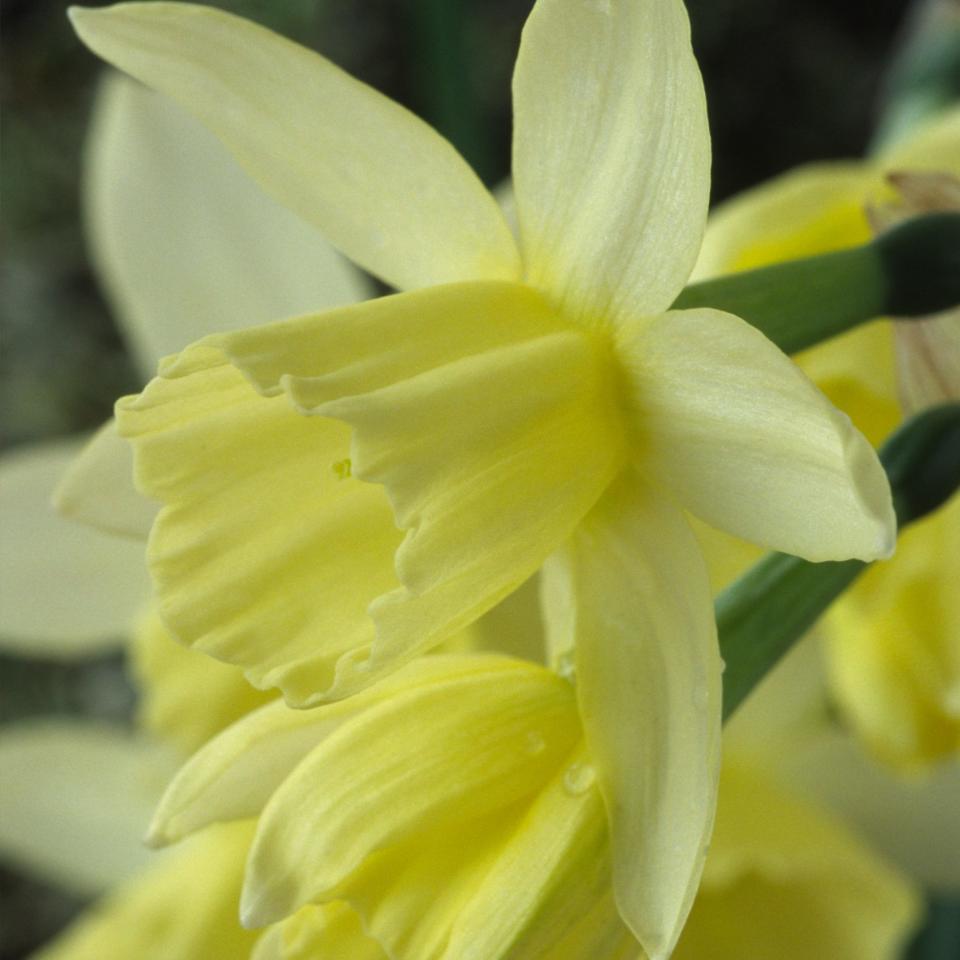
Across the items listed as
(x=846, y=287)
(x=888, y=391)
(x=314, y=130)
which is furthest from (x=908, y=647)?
(x=314, y=130)

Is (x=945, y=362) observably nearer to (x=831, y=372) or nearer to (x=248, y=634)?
(x=831, y=372)

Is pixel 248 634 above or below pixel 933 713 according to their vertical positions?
above

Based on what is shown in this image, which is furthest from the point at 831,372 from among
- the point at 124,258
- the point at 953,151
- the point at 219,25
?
the point at 124,258

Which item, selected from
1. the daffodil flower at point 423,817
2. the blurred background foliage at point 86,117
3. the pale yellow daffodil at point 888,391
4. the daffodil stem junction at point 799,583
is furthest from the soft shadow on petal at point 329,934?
the blurred background foliage at point 86,117

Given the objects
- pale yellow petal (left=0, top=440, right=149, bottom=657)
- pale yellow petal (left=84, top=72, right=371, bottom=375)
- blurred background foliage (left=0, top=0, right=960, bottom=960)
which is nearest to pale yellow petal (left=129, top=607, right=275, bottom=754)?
pale yellow petal (left=0, top=440, right=149, bottom=657)

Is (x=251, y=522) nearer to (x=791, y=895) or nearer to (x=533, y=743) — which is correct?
(x=533, y=743)

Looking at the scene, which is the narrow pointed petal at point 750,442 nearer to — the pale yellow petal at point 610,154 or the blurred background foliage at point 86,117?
the pale yellow petal at point 610,154

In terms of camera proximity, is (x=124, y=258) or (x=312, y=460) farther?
Result: (x=124, y=258)
